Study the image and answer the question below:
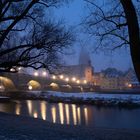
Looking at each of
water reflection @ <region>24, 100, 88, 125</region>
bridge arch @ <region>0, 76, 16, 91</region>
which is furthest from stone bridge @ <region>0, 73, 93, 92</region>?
water reflection @ <region>24, 100, 88, 125</region>

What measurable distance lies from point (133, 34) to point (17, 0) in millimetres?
11702

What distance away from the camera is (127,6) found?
1208 cm

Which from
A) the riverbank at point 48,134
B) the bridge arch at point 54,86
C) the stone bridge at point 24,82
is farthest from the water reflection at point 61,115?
the bridge arch at point 54,86

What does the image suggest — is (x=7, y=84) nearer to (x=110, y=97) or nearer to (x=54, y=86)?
(x=54, y=86)

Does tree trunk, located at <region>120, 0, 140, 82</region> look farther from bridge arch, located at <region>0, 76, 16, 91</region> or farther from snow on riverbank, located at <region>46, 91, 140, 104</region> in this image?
bridge arch, located at <region>0, 76, 16, 91</region>

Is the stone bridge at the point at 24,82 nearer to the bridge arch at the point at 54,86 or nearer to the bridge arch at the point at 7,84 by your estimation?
the bridge arch at the point at 7,84

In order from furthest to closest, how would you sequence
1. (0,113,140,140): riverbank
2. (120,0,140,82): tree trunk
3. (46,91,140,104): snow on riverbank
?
(46,91,140,104): snow on riverbank
(120,0,140,82): tree trunk
(0,113,140,140): riverbank

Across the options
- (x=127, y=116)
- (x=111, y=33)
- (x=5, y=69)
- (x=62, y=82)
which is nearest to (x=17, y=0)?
(x=5, y=69)

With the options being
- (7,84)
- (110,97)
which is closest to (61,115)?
(110,97)

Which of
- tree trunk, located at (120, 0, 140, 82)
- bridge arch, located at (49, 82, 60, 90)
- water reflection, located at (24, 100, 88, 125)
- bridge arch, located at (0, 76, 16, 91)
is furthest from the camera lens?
bridge arch, located at (49, 82, 60, 90)

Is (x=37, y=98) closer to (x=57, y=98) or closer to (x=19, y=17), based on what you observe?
(x=57, y=98)

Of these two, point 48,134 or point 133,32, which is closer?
point 133,32

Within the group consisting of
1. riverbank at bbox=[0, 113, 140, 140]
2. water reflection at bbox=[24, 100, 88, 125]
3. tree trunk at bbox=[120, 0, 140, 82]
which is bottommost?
Answer: water reflection at bbox=[24, 100, 88, 125]

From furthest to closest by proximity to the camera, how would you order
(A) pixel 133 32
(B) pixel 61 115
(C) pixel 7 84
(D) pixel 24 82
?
1. (D) pixel 24 82
2. (C) pixel 7 84
3. (B) pixel 61 115
4. (A) pixel 133 32
